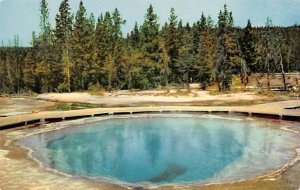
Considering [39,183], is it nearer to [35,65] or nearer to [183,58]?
[183,58]

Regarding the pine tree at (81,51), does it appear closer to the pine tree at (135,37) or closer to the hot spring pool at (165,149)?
the pine tree at (135,37)

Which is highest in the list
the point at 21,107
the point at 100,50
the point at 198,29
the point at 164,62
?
the point at 198,29

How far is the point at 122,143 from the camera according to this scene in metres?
29.6

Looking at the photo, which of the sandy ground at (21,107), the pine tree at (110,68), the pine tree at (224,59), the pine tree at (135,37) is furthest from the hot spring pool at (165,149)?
the pine tree at (135,37)

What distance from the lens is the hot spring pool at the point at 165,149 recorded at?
20859 millimetres

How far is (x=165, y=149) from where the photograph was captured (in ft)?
89.4

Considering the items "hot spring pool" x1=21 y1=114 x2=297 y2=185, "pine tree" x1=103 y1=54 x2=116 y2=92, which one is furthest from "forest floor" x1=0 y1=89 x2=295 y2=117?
"pine tree" x1=103 y1=54 x2=116 y2=92

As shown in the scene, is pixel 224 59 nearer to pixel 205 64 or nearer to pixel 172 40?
pixel 205 64

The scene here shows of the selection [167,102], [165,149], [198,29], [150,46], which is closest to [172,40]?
[150,46]

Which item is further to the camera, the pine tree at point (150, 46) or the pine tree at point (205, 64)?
the pine tree at point (150, 46)

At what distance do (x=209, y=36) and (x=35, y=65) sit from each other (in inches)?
1404

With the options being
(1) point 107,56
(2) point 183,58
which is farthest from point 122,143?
(1) point 107,56

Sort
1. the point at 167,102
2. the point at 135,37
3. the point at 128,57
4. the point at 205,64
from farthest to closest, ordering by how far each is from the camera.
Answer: the point at 135,37
the point at 128,57
the point at 205,64
the point at 167,102

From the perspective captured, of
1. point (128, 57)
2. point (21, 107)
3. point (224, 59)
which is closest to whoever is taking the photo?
point (21, 107)
